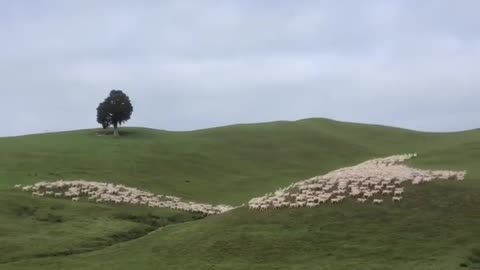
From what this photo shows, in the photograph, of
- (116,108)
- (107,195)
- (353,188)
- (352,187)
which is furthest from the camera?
(116,108)

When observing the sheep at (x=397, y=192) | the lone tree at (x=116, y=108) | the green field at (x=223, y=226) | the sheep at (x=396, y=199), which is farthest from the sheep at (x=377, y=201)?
the lone tree at (x=116, y=108)

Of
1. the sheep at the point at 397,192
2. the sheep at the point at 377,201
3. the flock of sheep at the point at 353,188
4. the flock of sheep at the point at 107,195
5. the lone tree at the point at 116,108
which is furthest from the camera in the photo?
the lone tree at the point at 116,108

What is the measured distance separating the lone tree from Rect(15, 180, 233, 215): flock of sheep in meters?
34.0

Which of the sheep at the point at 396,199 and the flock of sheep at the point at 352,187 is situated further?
the flock of sheep at the point at 352,187

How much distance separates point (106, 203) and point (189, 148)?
3702 centimetres

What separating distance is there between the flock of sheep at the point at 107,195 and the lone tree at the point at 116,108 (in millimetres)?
34037

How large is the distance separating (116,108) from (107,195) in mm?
37552

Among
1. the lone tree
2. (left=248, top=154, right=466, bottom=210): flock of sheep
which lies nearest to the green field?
(left=248, top=154, right=466, bottom=210): flock of sheep

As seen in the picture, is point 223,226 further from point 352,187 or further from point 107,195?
point 107,195

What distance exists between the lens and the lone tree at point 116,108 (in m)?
84.4

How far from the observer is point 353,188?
1347 inches

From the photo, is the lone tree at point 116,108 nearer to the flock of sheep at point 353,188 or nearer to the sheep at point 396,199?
the flock of sheep at point 353,188

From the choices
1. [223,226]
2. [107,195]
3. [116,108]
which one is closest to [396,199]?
[223,226]

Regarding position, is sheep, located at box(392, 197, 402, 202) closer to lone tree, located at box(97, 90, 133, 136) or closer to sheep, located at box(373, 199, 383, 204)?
sheep, located at box(373, 199, 383, 204)
